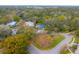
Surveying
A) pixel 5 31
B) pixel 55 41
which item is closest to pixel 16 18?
pixel 5 31

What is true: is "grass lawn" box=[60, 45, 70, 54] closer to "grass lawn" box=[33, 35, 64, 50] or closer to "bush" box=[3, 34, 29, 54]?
"grass lawn" box=[33, 35, 64, 50]

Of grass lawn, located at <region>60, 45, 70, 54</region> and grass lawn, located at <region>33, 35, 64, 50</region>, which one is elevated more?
grass lawn, located at <region>33, 35, 64, 50</region>

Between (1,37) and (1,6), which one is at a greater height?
(1,6)

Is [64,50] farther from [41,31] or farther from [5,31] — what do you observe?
[5,31]

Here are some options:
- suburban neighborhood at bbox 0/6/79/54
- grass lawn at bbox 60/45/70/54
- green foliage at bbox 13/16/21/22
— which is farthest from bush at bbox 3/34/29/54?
grass lawn at bbox 60/45/70/54

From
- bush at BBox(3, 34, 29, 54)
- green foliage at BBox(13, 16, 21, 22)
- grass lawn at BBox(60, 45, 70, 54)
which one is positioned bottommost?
grass lawn at BBox(60, 45, 70, 54)

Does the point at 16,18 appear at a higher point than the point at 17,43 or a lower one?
higher

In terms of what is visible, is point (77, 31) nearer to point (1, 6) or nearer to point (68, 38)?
point (68, 38)
